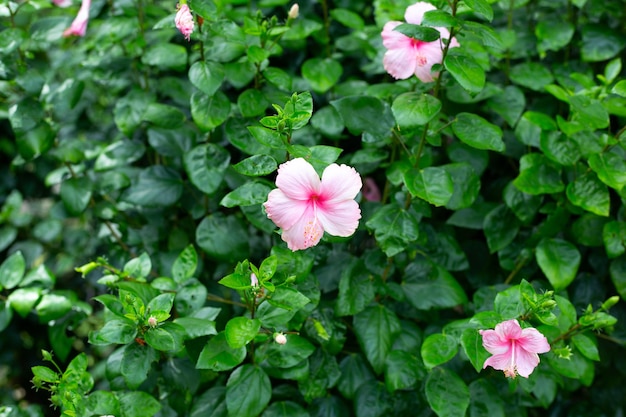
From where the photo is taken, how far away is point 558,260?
1.48 meters

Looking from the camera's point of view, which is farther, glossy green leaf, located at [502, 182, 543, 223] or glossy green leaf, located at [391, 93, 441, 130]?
glossy green leaf, located at [502, 182, 543, 223]

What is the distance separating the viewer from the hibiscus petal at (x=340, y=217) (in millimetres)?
1109

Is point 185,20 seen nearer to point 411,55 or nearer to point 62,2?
point 411,55

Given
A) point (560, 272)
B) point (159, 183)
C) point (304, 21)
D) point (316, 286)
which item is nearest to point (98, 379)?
point (159, 183)

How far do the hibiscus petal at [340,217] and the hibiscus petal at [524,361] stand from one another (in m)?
0.37

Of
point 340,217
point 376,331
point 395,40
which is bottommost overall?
point 376,331

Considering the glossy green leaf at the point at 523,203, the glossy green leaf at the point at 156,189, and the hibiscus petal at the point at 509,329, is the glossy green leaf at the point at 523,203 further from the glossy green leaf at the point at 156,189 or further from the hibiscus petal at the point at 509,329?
the glossy green leaf at the point at 156,189

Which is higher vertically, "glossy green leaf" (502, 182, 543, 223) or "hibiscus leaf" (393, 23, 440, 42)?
"hibiscus leaf" (393, 23, 440, 42)

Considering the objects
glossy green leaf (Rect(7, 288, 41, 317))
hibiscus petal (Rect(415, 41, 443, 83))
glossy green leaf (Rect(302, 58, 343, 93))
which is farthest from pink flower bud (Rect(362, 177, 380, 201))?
glossy green leaf (Rect(7, 288, 41, 317))

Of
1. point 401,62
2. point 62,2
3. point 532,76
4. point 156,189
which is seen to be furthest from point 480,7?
point 62,2

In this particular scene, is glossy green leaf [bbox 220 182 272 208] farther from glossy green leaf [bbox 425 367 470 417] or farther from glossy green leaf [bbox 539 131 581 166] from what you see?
glossy green leaf [bbox 539 131 581 166]

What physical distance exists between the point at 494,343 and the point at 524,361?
6 centimetres

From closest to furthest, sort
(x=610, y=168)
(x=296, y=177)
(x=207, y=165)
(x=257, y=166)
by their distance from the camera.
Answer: (x=296, y=177) < (x=257, y=166) < (x=610, y=168) < (x=207, y=165)

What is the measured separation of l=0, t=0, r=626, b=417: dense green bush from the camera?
48.9 inches
